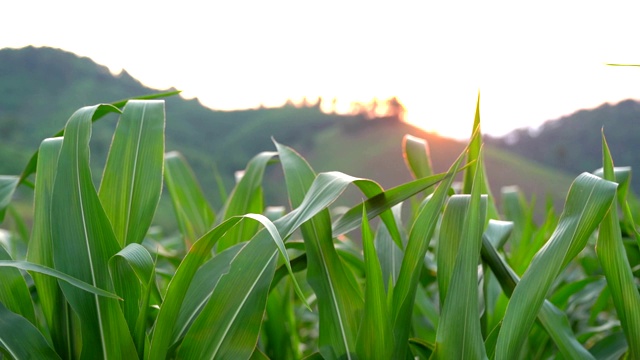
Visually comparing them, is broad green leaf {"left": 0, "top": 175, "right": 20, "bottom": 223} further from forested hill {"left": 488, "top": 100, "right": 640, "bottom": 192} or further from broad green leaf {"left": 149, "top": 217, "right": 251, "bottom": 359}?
forested hill {"left": 488, "top": 100, "right": 640, "bottom": 192}

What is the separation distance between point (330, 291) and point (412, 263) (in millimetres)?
68

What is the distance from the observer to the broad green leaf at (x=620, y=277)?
1.41 ft

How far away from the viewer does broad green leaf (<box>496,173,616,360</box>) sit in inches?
14.7

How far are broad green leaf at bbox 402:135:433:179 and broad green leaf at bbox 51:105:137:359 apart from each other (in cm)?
34

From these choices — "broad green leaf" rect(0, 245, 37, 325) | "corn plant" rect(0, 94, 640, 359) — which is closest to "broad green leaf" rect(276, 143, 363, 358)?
"corn plant" rect(0, 94, 640, 359)

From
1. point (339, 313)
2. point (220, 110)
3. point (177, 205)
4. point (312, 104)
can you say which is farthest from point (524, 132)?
point (339, 313)

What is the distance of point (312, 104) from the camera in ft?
17.6

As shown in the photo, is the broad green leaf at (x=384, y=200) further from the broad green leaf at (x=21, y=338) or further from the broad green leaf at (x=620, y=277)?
the broad green leaf at (x=21, y=338)

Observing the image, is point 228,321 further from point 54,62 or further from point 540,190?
point 54,62

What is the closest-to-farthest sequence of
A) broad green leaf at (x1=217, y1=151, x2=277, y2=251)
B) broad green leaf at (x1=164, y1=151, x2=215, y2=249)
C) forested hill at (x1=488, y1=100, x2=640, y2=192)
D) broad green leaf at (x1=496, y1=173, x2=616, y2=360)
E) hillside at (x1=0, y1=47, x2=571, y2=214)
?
broad green leaf at (x1=496, y1=173, x2=616, y2=360) → broad green leaf at (x1=217, y1=151, x2=277, y2=251) → broad green leaf at (x1=164, y1=151, x2=215, y2=249) → forested hill at (x1=488, y1=100, x2=640, y2=192) → hillside at (x1=0, y1=47, x2=571, y2=214)

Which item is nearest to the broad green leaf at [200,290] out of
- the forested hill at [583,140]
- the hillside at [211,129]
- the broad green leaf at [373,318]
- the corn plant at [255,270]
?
the corn plant at [255,270]

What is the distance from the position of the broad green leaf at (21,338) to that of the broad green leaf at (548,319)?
34 cm

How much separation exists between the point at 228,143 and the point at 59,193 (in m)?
4.71

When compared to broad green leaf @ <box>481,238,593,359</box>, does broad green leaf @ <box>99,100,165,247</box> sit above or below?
above
